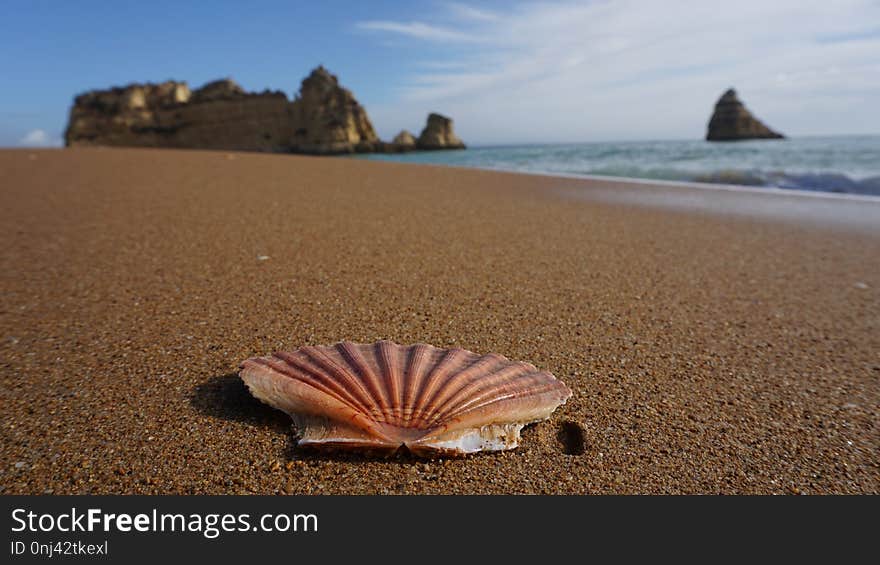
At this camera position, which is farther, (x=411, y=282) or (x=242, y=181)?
(x=242, y=181)

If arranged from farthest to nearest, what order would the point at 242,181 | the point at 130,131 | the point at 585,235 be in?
the point at 130,131
the point at 242,181
the point at 585,235

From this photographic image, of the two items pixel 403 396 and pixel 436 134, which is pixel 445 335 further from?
pixel 436 134

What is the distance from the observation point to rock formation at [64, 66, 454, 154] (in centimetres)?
5009

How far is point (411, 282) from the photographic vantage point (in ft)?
8.50

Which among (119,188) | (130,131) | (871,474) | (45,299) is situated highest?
(130,131)

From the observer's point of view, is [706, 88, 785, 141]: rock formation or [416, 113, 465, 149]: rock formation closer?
[706, 88, 785, 141]: rock formation

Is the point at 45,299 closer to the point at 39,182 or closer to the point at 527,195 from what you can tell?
the point at 39,182

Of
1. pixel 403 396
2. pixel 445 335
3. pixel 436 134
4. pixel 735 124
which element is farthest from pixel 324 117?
pixel 403 396

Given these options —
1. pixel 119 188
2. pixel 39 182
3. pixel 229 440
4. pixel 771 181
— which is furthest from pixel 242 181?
pixel 771 181

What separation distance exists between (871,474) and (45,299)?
10.3ft

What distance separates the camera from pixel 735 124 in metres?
54.8

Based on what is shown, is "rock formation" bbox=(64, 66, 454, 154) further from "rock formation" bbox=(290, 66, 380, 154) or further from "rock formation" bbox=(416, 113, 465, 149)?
"rock formation" bbox=(416, 113, 465, 149)

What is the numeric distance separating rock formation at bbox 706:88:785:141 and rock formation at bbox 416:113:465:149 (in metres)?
31.8

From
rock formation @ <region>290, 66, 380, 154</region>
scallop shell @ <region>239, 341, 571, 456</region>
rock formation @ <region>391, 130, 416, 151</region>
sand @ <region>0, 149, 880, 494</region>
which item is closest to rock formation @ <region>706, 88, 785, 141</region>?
rock formation @ <region>391, 130, 416, 151</region>
